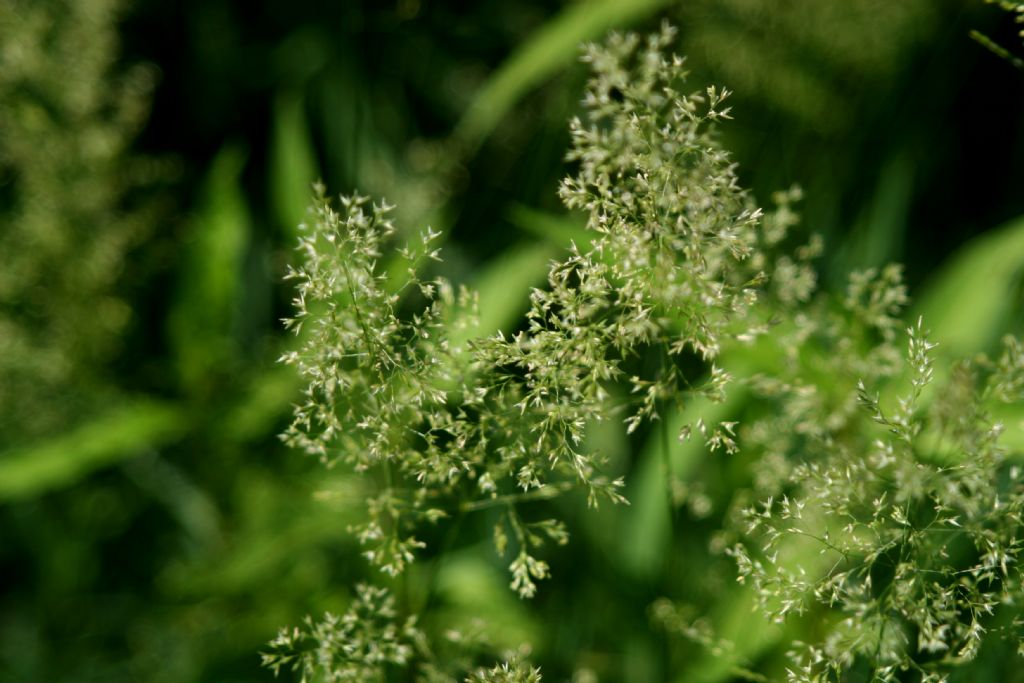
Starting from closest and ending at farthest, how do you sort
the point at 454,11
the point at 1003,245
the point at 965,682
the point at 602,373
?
the point at 602,373, the point at 965,682, the point at 1003,245, the point at 454,11

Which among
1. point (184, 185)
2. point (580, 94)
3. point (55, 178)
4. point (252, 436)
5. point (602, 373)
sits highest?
point (184, 185)

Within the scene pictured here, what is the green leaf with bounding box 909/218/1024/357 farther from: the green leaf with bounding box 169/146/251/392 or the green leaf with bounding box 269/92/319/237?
the green leaf with bounding box 169/146/251/392

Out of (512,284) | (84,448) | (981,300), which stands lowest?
(981,300)

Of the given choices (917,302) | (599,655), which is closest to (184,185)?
(599,655)

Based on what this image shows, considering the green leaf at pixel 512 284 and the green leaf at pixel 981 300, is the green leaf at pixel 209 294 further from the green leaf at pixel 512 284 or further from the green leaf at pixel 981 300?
the green leaf at pixel 981 300

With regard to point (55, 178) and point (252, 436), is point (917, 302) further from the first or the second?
point (55, 178)

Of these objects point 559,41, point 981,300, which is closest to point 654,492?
point 981,300

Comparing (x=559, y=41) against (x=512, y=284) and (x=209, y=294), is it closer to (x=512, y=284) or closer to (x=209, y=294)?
(x=512, y=284)

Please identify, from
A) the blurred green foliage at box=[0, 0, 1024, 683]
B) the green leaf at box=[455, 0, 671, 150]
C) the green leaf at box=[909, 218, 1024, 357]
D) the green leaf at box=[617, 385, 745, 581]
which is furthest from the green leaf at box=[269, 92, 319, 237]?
the green leaf at box=[909, 218, 1024, 357]
